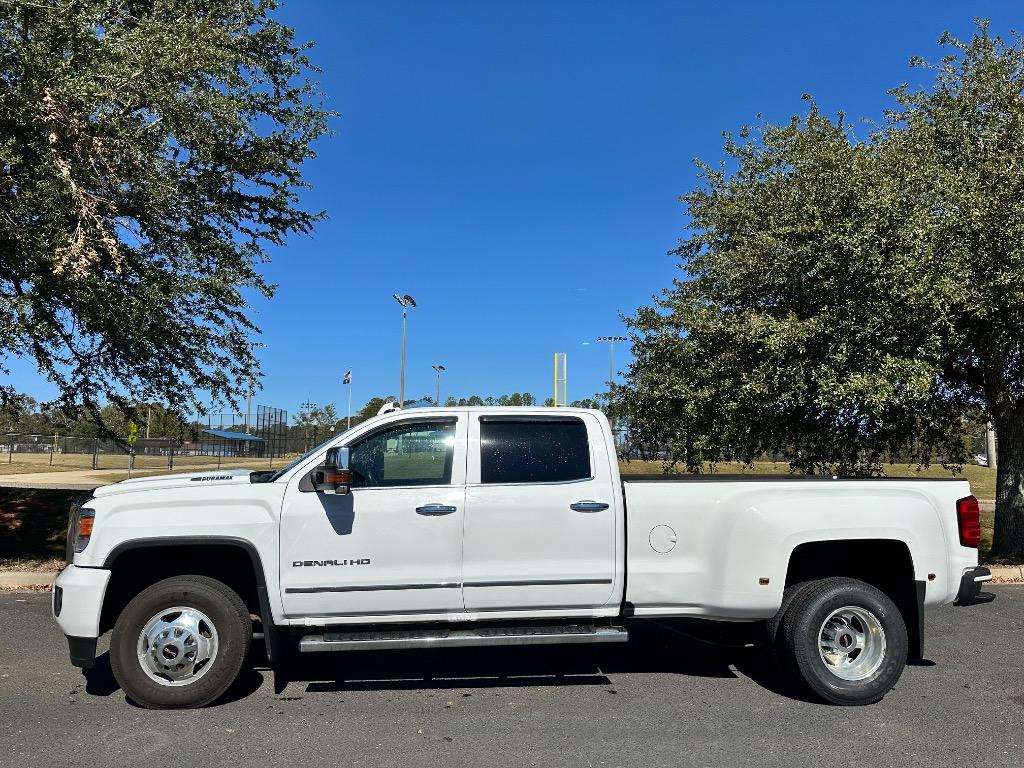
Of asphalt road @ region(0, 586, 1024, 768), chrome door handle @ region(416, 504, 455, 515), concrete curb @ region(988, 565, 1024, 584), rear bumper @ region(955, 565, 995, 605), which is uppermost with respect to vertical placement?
chrome door handle @ region(416, 504, 455, 515)

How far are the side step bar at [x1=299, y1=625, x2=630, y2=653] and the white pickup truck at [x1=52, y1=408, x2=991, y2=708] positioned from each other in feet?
0.05

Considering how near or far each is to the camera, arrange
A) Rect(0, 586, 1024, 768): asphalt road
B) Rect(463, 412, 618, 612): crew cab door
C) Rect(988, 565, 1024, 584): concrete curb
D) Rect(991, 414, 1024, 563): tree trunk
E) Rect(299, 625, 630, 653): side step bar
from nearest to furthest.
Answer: Rect(0, 586, 1024, 768): asphalt road → Rect(299, 625, 630, 653): side step bar → Rect(463, 412, 618, 612): crew cab door → Rect(988, 565, 1024, 584): concrete curb → Rect(991, 414, 1024, 563): tree trunk

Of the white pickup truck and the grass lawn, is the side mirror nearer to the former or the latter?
the white pickup truck

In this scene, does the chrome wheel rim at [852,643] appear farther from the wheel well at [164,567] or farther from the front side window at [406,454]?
the wheel well at [164,567]

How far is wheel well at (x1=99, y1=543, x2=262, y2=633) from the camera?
4.79m

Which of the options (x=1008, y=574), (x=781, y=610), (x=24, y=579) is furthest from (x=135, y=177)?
(x=1008, y=574)

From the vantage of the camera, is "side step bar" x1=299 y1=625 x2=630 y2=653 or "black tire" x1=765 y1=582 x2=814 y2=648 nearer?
"side step bar" x1=299 y1=625 x2=630 y2=653

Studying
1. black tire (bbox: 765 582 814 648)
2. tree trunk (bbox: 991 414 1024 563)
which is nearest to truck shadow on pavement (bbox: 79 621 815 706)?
black tire (bbox: 765 582 814 648)

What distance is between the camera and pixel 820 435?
39.7ft

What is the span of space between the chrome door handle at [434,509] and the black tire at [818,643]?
2.33m

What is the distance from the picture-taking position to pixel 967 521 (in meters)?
4.97

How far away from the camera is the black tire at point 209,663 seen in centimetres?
453

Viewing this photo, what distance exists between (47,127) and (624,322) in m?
9.43

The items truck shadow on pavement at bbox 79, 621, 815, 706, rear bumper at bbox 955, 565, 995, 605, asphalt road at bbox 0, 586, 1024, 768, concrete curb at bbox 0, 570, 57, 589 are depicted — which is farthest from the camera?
concrete curb at bbox 0, 570, 57, 589
